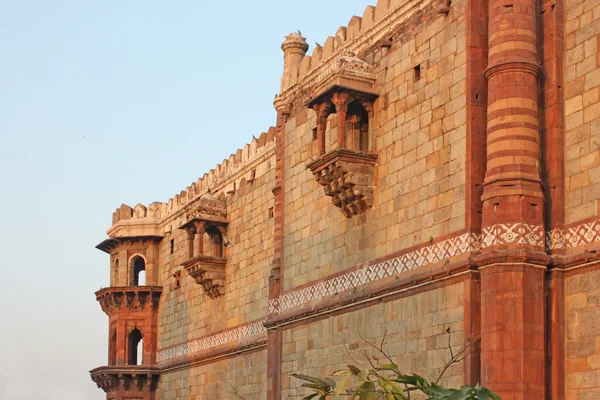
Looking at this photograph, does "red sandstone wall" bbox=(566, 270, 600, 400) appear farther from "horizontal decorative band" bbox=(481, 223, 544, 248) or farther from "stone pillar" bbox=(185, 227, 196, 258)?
"stone pillar" bbox=(185, 227, 196, 258)

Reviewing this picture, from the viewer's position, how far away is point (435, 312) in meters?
14.0

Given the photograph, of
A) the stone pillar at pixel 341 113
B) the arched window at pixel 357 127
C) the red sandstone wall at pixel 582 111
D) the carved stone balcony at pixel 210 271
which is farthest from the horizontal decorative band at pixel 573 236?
the carved stone balcony at pixel 210 271

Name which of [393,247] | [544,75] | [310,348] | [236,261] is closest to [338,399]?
[310,348]

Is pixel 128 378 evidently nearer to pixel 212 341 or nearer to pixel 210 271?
pixel 212 341

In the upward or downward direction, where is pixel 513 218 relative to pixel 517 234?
upward

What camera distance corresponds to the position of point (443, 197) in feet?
46.6

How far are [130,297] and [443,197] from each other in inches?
662

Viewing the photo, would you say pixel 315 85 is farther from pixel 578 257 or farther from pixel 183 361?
pixel 183 361

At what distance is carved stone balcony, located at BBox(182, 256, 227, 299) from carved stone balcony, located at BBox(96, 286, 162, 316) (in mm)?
4695

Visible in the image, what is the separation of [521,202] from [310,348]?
540cm

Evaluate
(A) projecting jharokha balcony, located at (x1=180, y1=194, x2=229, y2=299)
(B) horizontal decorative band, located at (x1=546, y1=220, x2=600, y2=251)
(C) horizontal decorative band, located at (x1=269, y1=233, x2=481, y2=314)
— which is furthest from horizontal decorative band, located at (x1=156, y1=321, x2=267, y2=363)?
(B) horizontal decorative band, located at (x1=546, y1=220, x2=600, y2=251)

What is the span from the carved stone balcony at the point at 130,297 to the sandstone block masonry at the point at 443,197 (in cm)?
750

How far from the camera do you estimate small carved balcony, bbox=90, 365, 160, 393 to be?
28.9 m

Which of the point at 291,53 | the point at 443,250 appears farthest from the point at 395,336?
the point at 291,53
